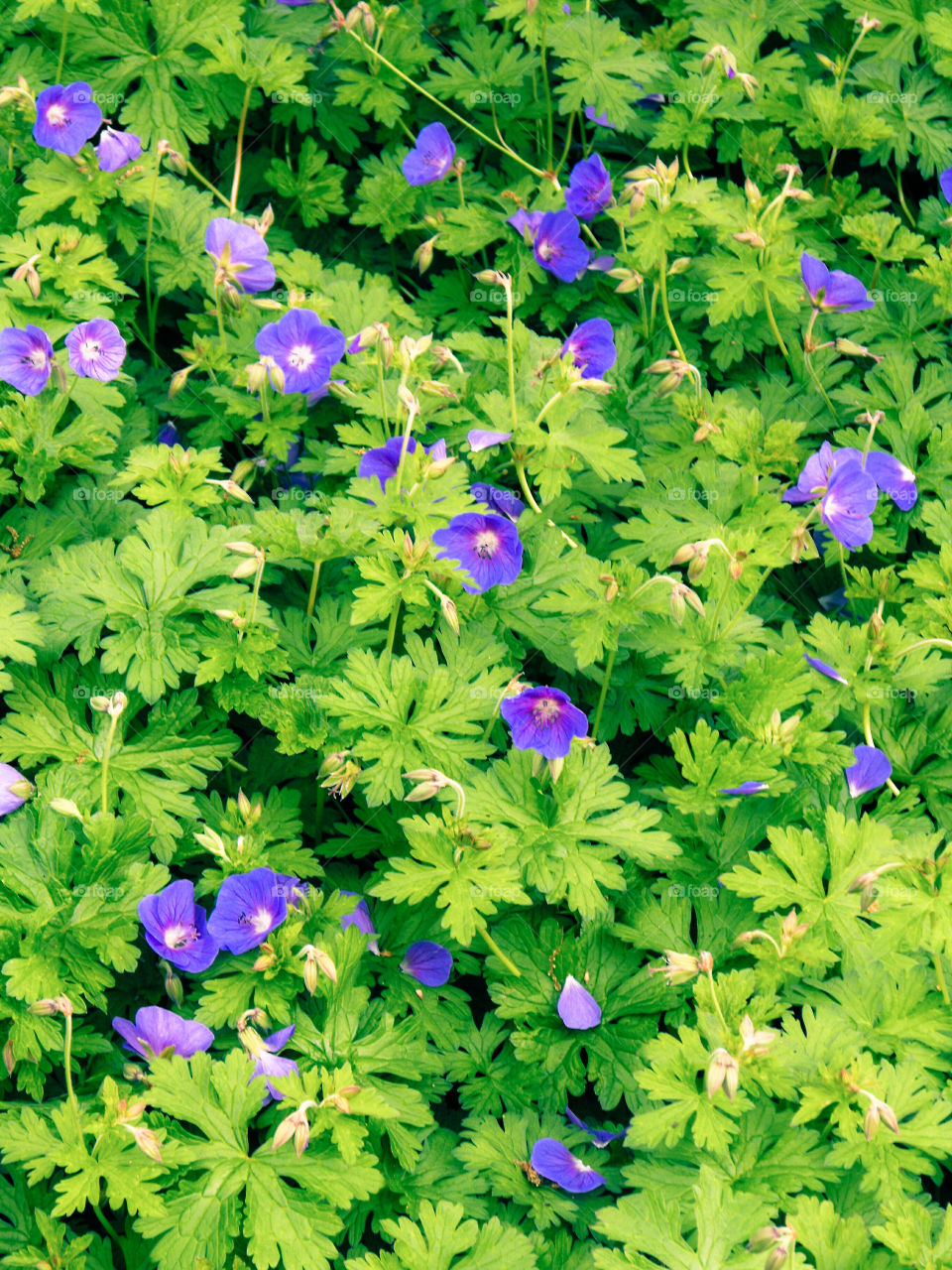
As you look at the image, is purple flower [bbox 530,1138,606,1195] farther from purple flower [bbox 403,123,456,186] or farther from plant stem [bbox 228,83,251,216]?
purple flower [bbox 403,123,456,186]

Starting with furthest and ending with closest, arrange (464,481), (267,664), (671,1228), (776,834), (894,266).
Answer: (894,266), (464,481), (267,664), (776,834), (671,1228)

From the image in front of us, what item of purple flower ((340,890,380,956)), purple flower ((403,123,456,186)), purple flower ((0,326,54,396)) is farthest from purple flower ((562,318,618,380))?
purple flower ((340,890,380,956))

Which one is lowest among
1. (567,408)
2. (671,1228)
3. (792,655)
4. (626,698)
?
(671,1228)

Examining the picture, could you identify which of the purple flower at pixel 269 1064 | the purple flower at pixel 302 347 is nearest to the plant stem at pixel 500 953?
the purple flower at pixel 269 1064

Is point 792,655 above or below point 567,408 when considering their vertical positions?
below

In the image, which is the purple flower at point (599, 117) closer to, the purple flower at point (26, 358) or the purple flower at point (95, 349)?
the purple flower at point (95, 349)

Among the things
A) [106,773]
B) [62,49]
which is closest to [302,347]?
[106,773]

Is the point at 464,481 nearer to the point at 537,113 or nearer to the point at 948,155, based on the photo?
the point at 537,113

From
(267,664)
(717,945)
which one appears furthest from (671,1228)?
(267,664)
